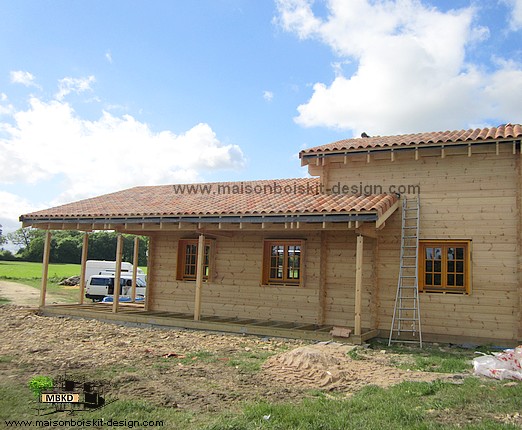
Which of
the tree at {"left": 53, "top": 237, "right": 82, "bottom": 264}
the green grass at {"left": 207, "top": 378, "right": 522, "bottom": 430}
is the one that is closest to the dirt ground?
the green grass at {"left": 207, "top": 378, "right": 522, "bottom": 430}

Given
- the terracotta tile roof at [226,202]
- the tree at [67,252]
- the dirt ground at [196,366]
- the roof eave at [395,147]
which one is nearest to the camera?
the dirt ground at [196,366]

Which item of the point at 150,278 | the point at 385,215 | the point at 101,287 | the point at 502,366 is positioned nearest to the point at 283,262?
the point at 385,215

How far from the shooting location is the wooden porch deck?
1126 cm

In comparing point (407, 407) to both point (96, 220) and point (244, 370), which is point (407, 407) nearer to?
point (244, 370)

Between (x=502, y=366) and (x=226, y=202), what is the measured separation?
27.4 ft

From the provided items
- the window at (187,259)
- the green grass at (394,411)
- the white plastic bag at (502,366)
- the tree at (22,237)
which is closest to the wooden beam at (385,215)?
the white plastic bag at (502,366)

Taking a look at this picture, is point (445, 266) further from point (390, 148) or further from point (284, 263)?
point (284, 263)

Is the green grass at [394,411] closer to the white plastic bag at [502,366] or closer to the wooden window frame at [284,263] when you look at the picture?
the white plastic bag at [502,366]

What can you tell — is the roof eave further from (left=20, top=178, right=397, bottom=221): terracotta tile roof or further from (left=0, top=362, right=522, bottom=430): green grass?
(left=0, top=362, right=522, bottom=430): green grass

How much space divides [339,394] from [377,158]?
291 inches

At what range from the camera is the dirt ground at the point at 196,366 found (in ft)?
21.3

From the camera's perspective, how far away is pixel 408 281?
11805mm

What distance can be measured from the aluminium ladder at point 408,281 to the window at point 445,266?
24cm

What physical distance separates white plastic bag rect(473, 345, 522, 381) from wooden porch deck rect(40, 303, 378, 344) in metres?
3.07
